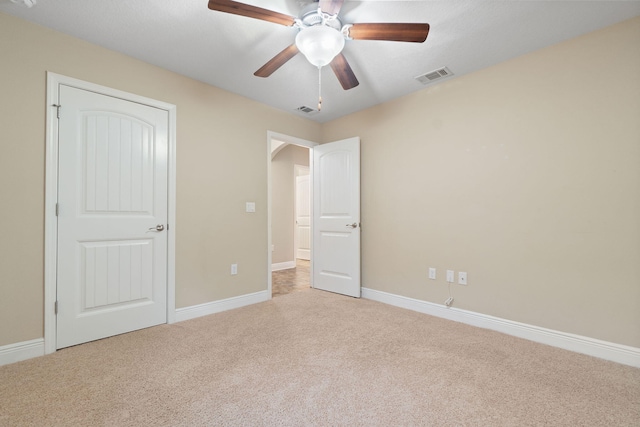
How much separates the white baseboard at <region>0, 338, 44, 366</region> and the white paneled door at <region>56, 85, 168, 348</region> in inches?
4.5

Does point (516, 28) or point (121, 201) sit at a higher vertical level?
point (516, 28)

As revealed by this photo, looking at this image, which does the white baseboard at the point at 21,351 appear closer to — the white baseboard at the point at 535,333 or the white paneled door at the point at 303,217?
the white baseboard at the point at 535,333

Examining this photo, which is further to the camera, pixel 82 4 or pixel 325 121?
pixel 325 121

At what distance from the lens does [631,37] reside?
1984mm

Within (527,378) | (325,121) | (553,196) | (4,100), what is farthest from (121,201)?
(553,196)

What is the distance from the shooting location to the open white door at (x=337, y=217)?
3.63m

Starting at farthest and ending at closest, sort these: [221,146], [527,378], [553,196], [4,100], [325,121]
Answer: [325,121], [221,146], [553,196], [4,100], [527,378]

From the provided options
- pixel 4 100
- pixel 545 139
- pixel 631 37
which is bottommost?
pixel 545 139

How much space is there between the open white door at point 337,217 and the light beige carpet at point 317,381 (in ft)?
3.98

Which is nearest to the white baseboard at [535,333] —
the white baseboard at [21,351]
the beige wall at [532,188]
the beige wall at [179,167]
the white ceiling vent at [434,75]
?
the beige wall at [532,188]

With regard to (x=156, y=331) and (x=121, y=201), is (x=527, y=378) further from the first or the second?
(x=121, y=201)

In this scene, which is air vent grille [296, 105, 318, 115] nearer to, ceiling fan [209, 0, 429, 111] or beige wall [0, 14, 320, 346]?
beige wall [0, 14, 320, 346]

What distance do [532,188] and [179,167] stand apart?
3.18m

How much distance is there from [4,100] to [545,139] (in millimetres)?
4009
